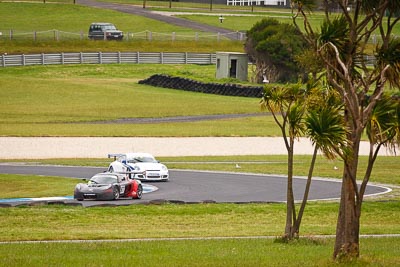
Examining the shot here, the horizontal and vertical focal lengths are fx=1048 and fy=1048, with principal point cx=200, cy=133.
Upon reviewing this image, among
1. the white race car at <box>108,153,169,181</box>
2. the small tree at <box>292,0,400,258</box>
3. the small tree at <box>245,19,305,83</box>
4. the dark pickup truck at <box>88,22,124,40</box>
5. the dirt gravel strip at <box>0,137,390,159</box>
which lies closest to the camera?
the small tree at <box>292,0,400,258</box>

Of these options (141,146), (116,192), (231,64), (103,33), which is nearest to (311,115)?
(116,192)

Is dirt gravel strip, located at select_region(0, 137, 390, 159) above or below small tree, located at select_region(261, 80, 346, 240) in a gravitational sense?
below

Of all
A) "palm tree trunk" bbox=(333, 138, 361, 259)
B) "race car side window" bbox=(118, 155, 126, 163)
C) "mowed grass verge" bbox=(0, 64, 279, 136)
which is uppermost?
"palm tree trunk" bbox=(333, 138, 361, 259)

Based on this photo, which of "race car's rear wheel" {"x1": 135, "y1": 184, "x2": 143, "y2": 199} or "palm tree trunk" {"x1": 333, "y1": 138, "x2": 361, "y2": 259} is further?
"race car's rear wheel" {"x1": 135, "y1": 184, "x2": 143, "y2": 199}

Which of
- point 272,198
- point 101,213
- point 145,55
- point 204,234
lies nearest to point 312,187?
point 272,198

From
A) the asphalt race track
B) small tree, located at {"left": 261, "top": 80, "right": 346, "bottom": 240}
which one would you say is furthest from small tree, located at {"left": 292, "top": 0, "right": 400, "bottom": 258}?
the asphalt race track

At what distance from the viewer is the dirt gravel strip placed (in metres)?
51.5

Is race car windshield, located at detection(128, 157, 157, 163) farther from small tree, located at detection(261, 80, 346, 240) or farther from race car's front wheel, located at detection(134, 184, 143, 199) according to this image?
small tree, located at detection(261, 80, 346, 240)

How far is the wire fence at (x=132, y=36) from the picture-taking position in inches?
4097

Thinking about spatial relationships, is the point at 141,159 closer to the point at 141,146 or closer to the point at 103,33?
the point at 141,146

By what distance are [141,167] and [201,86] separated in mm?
40242

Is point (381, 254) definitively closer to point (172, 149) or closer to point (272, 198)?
point (272, 198)

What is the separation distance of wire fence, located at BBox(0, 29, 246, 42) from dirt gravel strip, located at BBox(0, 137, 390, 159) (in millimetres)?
48149

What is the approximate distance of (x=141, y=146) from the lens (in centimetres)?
5353
